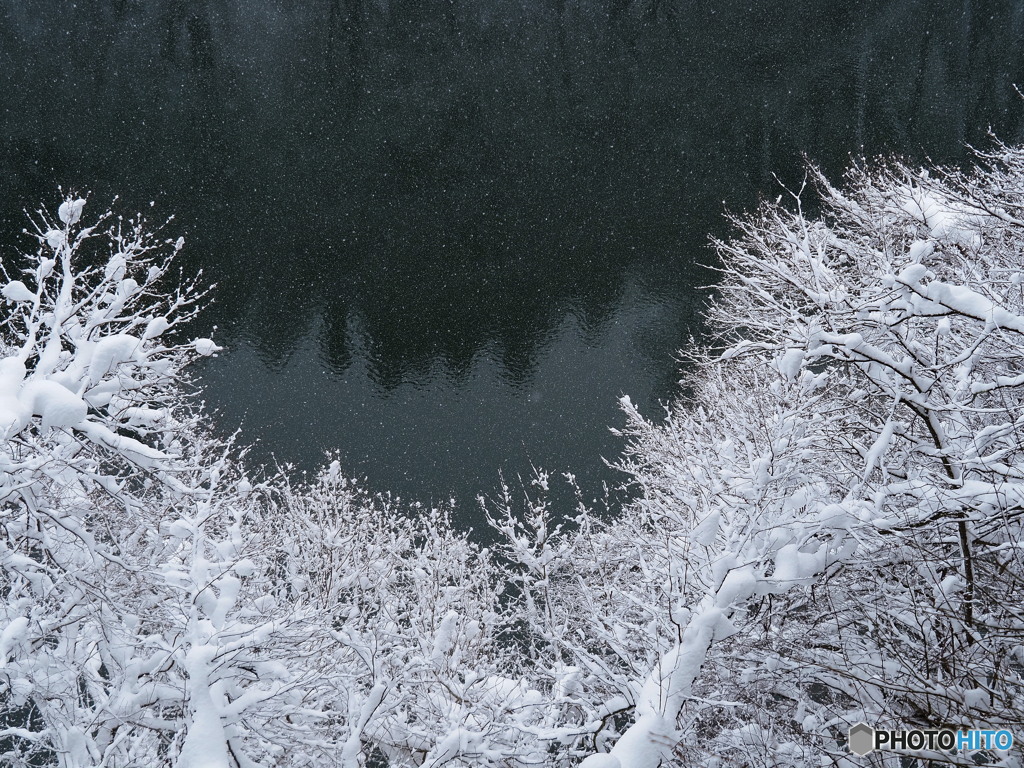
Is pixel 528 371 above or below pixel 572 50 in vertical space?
below

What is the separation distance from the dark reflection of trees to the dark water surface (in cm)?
26

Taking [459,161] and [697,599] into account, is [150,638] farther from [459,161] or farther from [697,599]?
[459,161]

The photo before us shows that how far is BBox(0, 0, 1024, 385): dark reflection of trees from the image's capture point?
48312 mm

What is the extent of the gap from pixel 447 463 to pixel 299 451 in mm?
6910

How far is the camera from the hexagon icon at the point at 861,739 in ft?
25.4

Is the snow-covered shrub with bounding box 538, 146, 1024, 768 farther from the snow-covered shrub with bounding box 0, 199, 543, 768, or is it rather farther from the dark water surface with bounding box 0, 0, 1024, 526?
the dark water surface with bounding box 0, 0, 1024, 526

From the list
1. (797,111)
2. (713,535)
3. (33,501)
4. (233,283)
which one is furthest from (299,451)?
(797,111)

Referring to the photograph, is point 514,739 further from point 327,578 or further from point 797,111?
point 797,111

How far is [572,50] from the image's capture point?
7456 cm

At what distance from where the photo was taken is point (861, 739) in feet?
25.9

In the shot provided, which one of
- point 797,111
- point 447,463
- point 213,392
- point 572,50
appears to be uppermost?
point 572,50

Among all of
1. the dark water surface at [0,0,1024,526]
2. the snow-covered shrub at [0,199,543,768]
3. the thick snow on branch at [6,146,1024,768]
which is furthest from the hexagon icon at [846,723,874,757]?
the dark water surface at [0,0,1024,526]

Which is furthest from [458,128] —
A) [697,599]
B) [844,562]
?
[844,562]

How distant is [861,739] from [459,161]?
197 ft
